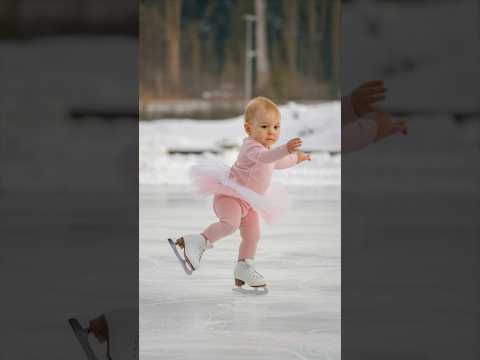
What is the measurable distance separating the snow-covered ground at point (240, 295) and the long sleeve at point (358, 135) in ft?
2.00

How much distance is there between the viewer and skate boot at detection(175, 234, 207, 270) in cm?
340

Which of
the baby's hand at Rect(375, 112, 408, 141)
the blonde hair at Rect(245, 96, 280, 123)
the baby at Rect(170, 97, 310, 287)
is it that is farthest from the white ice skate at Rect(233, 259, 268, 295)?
the baby's hand at Rect(375, 112, 408, 141)

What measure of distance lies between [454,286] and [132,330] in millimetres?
638

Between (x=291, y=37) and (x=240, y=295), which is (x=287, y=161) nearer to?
(x=240, y=295)

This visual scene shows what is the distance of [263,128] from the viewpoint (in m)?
3.54

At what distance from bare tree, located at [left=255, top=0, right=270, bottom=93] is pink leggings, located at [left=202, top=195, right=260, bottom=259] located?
10894mm

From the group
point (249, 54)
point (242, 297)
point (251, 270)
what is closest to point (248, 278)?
point (251, 270)

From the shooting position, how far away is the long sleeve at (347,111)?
1866 millimetres

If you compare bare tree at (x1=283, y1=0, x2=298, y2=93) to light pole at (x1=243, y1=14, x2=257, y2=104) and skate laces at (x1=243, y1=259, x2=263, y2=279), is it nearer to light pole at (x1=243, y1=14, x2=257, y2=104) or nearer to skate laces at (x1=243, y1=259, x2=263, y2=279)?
light pole at (x1=243, y1=14, x2=257, y2=104)

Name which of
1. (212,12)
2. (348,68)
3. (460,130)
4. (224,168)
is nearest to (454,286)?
(460,130)

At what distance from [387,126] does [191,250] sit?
64.7 inches

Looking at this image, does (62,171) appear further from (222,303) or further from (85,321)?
(222,303)

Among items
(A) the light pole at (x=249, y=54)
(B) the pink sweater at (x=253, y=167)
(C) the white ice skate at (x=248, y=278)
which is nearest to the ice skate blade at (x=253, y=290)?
(C) the white ice skate at (x=248, y=278)

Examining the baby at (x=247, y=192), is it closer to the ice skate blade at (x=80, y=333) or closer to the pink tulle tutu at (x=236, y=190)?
the pink tulle tutu at (x=236, y=190)
